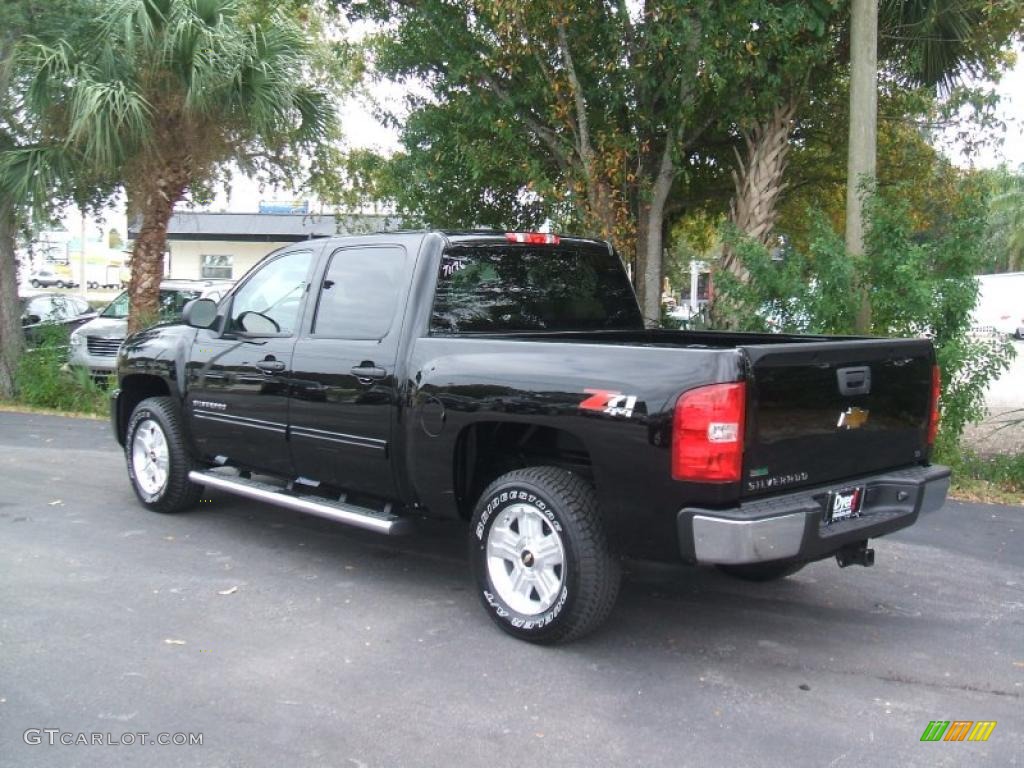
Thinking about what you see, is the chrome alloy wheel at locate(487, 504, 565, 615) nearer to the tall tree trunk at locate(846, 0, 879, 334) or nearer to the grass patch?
the tall tree trunk at locate(846, 0, 879, 334)

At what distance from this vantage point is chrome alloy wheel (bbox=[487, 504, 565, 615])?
443cm

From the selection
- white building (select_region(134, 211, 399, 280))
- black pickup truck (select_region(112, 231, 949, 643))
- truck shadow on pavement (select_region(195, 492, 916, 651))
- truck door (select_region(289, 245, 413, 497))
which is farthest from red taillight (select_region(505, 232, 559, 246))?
white building (select_region(134, 211, 399, 280))

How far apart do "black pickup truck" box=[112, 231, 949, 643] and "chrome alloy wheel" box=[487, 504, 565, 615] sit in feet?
0.04

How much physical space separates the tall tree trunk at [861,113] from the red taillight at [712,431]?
5.56 metres

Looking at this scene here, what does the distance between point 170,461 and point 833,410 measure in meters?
4.62

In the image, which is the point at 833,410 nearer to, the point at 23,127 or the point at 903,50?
the point at 903,50

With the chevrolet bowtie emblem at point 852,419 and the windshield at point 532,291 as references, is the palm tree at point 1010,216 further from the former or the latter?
the chevrolet bowtie emblem at point 852,419

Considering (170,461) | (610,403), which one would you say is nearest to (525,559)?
(610,403)

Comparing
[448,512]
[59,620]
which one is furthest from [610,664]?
[59,620]

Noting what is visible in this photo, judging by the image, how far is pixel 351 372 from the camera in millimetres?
5312

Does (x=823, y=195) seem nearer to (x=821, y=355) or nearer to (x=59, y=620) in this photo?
(x=821, y=355)

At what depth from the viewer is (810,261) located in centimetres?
866

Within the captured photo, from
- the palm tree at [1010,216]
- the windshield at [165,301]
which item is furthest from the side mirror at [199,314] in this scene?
the palm tree at [1010,216]
